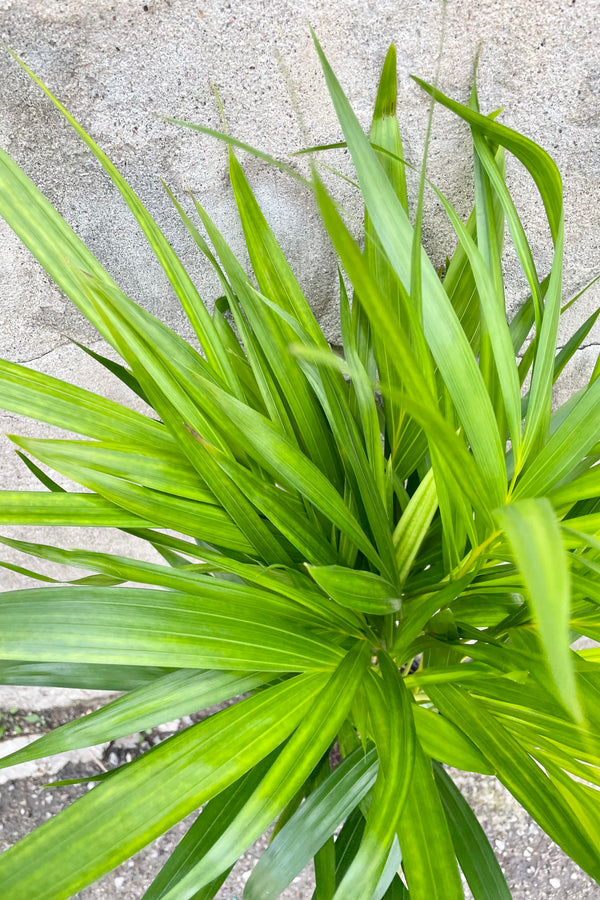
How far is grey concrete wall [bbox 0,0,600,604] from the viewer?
68cm

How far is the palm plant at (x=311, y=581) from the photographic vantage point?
0.41m

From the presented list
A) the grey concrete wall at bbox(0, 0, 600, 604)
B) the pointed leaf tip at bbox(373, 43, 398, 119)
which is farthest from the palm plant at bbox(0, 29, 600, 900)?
the grey concrete wall at bbox(0, 0, 600, 604)

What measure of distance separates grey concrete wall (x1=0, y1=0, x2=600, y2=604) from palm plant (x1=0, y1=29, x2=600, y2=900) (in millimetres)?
128

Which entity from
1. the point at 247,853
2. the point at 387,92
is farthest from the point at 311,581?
the point at 247,853

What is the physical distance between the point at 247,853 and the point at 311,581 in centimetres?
78

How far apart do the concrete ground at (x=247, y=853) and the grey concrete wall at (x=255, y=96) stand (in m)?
0.96

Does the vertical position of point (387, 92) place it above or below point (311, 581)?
above

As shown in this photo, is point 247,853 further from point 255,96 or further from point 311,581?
point 255,96

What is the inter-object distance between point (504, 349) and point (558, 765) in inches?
15.8

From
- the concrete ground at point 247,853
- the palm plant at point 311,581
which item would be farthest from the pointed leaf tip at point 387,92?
the concrete ground at point 247,853

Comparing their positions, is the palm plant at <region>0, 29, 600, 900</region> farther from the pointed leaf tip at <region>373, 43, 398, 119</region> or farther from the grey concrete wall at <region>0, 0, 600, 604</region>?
the grey concrete wall at <region>0, 0, 600, 604</region>

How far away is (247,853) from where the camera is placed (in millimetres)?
1067

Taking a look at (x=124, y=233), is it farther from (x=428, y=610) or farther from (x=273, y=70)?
(x=428, y=610)

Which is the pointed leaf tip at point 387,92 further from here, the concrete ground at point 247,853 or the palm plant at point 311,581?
the concrete ground at point 247,853
